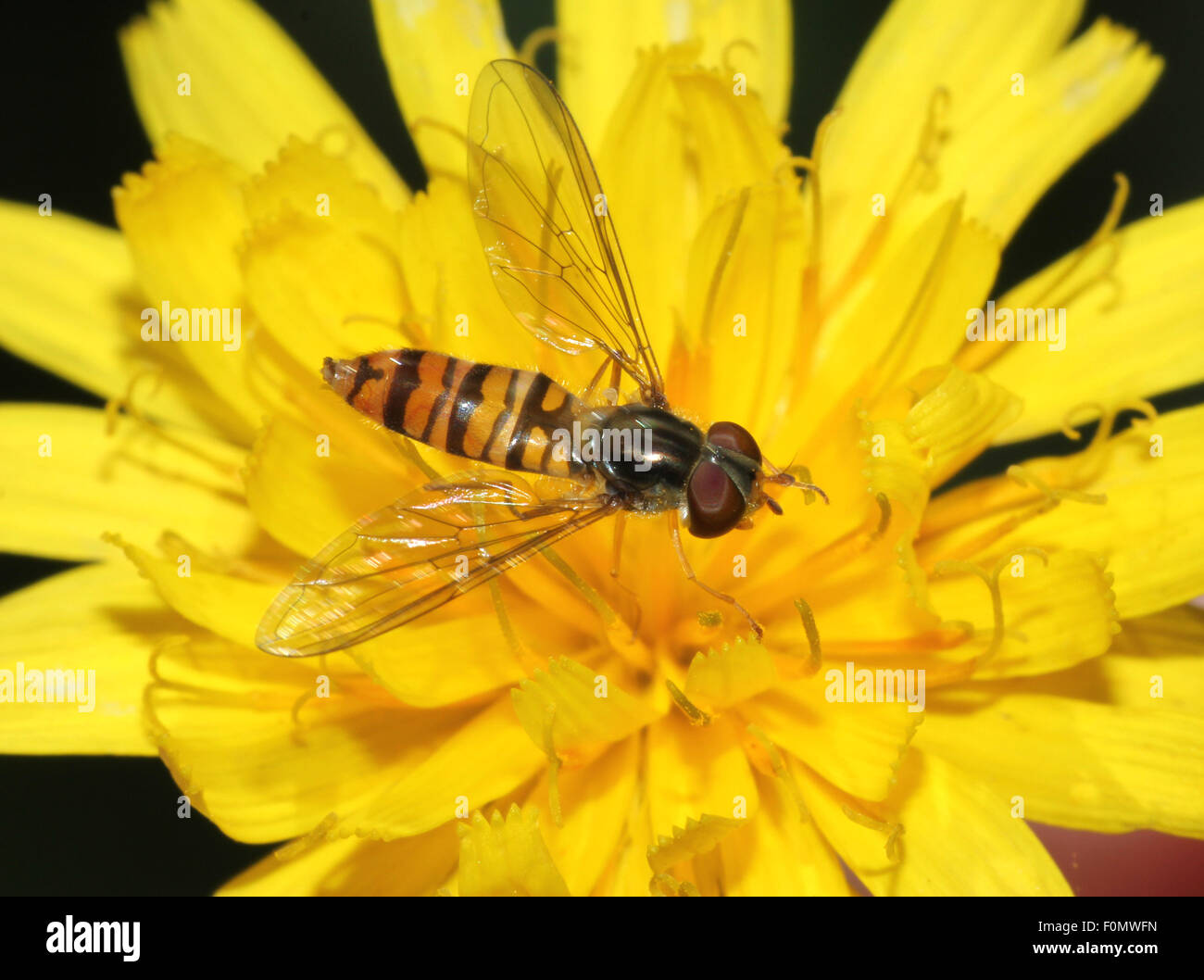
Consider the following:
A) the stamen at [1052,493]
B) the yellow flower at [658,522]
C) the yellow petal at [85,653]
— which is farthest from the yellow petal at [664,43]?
the yellow petal at [85,653]

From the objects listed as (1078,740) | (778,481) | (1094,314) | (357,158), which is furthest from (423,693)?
(1094,314)

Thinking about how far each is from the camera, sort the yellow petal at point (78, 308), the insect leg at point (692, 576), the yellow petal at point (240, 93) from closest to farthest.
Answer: the insect leg at point (692, 576) → the yellow petal at point (78, 308) → the yellow petal at point (240, 93)

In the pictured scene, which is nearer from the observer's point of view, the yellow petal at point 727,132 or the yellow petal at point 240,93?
the yellow petal at point 727,132

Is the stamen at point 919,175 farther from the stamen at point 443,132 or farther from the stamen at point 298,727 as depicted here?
the stamen at point 298,727

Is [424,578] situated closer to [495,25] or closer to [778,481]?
[778,481]

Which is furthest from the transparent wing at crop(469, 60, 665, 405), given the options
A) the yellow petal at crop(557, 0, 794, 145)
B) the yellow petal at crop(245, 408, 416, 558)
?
the yellow petal at crop(245, 408, 416, 558)

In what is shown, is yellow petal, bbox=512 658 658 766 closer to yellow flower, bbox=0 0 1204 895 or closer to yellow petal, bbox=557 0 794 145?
yellow flower, bbox=0 0 1204 895
